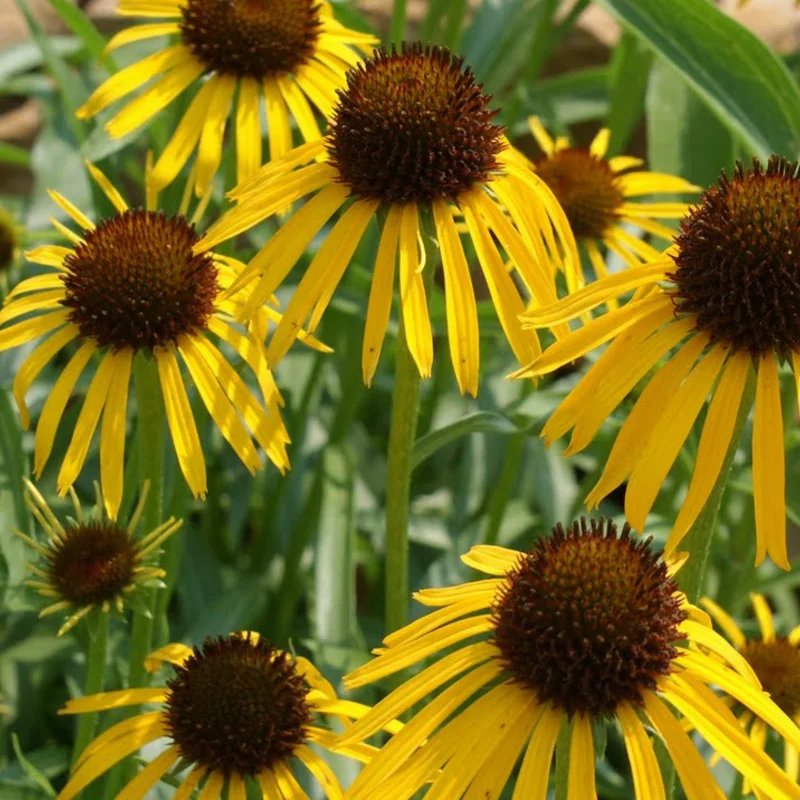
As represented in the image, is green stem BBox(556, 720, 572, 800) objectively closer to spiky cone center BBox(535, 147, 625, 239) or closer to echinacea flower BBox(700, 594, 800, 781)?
echinacea flower BBox(700, 594, 800, 781)

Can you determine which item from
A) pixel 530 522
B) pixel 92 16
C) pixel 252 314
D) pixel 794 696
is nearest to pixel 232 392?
pixel 252 314

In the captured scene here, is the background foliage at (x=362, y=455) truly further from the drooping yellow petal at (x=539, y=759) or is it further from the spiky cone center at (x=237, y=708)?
the drooping yellow petal at (x=539, y=759)

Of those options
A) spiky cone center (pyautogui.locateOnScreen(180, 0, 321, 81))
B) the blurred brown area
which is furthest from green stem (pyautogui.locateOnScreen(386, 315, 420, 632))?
the blurred brown area

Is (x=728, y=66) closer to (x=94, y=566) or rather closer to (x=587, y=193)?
(x=587, y=193)

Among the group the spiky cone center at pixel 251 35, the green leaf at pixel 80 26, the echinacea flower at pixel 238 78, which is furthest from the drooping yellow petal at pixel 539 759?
the green leaf at pixel 80 26

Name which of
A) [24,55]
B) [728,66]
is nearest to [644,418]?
[728,66]

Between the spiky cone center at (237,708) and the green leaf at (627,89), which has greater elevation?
the green leaf at (627,89)

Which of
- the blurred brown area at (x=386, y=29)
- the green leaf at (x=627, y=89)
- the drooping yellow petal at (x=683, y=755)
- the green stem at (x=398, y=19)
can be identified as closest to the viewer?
the drooping yellow petal at (x=683, y=755)
